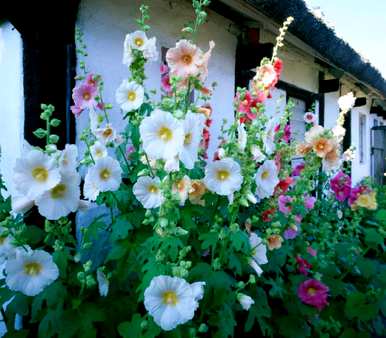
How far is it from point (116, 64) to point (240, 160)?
1.36 m

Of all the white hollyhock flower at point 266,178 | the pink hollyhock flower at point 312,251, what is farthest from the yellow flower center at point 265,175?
the pink hollyhock flower at point 312,251

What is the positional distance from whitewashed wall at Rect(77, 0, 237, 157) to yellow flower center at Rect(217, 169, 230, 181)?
47.2 inches

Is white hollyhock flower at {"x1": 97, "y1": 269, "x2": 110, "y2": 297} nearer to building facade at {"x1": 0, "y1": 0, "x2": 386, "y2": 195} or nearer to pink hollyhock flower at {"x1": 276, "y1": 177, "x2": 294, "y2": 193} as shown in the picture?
pink hollyhock flower at {"x1": 276, "y1": 177, "x2": 294, "y2": 193}

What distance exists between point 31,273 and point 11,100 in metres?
1.18

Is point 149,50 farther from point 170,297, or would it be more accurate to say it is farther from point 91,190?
point 170,297

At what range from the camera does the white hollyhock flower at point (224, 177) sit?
4.34ft

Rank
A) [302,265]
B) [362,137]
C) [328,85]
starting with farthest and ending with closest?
1. [362,137]
2. [328,85]
3. [302,265]

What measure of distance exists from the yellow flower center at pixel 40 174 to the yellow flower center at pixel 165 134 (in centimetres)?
33

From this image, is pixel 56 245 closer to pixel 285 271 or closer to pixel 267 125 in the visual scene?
pixel 267 125

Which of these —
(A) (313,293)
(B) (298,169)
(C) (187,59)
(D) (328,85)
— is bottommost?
(A) (313,293)

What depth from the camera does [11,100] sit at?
2281mm

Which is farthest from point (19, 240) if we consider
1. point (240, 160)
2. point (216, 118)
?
point (216, 118)

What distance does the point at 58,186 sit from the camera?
1.31 meters

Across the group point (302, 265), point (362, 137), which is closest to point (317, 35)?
point (302, 265)
